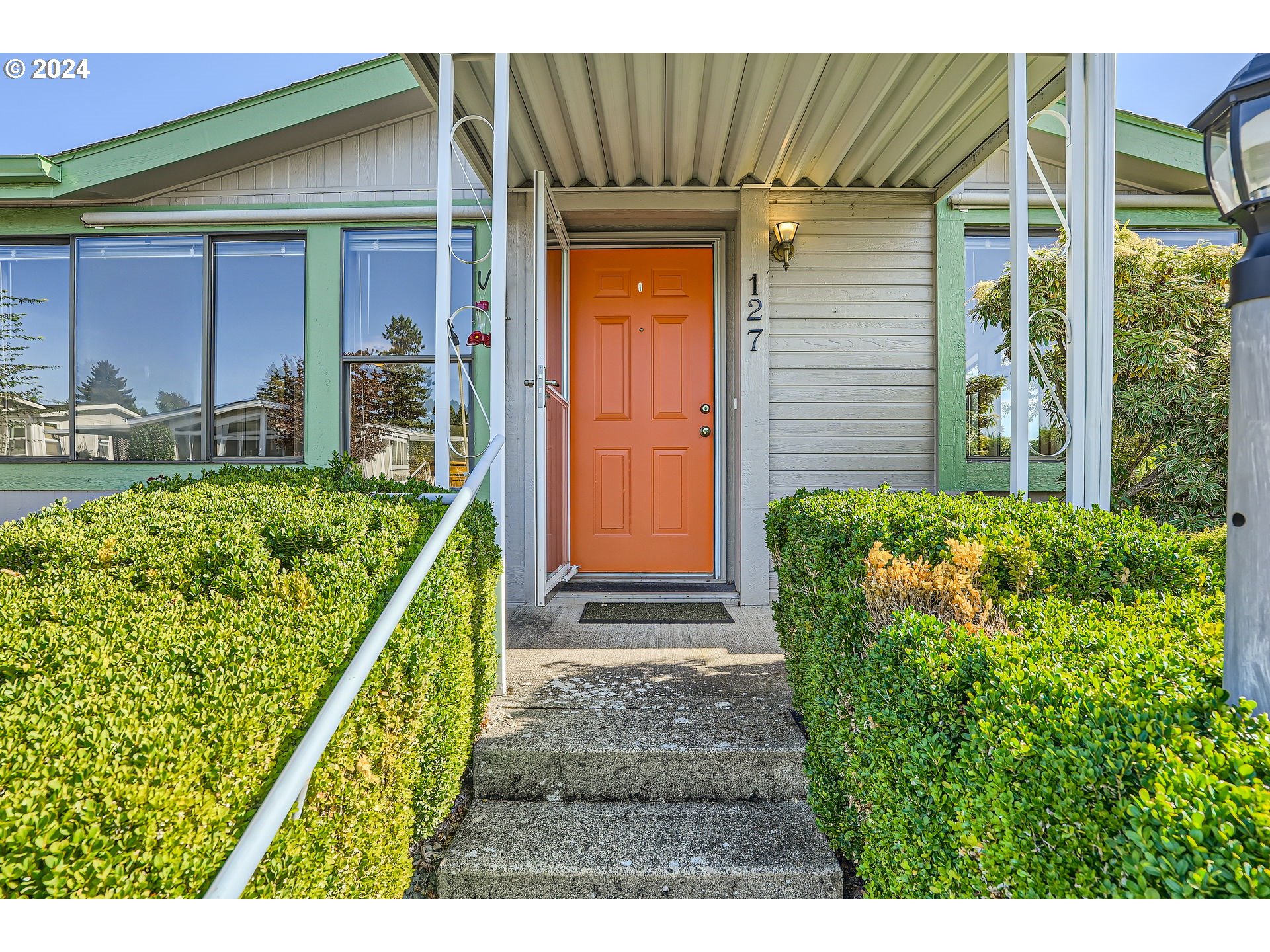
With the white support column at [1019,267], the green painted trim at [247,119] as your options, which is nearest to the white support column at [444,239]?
the green painted trim at [247,119]

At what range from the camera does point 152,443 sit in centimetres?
453

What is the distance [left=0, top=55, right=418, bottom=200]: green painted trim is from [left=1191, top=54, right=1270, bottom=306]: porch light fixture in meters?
4.27

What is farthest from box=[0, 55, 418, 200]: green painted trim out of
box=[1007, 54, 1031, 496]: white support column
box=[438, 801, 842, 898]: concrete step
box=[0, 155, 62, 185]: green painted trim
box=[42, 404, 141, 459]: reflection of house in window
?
box=[438, 801, 842, 898]: concrete step

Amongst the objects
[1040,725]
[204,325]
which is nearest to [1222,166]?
[1040,725]

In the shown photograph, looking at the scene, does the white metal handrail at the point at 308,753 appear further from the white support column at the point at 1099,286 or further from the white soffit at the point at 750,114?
the white support column at the point at 1099,286

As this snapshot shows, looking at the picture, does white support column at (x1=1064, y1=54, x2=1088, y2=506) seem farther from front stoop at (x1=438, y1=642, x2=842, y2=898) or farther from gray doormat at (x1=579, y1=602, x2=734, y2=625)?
gray doormat at (x1=579, y1=602, x2=734, y2=625)

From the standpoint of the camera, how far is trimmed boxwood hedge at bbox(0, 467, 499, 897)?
821 millimetres

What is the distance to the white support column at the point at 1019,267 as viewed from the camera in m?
2.60

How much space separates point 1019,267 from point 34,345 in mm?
5700

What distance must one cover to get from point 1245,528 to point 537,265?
354cm

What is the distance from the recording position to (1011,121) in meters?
2.62

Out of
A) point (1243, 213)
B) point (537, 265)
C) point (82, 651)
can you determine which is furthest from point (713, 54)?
point (82, 651)

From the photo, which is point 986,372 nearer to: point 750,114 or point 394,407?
point 750,114

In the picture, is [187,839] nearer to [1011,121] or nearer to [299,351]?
[1011,121]
